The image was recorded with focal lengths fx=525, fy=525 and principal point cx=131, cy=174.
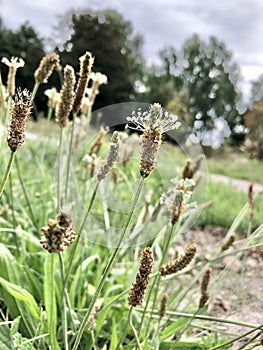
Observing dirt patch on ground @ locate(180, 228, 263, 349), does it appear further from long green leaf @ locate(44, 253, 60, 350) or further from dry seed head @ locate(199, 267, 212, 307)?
long green leaf @ locate(44, 253, 60, 350)

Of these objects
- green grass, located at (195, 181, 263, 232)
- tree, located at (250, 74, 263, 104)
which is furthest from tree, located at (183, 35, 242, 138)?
green grass, located at (195, 181, 263, 232)

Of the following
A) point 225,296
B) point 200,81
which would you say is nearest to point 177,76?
point 200,81

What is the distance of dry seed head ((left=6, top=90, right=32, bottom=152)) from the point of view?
0.78 m

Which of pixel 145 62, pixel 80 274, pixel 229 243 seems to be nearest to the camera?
pixel 229 243

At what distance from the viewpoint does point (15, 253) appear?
2.07m

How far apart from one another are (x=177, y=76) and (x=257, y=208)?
86.7ft

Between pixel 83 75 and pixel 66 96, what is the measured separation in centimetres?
6

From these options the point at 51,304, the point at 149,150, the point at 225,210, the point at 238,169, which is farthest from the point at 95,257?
the point at 238,169

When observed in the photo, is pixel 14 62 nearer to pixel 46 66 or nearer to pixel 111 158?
pixel 46 66

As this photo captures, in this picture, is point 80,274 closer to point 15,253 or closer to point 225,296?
point 15,253

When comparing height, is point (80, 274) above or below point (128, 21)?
below

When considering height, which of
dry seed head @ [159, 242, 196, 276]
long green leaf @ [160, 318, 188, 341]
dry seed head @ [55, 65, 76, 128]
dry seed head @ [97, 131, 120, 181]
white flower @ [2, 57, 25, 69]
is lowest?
long green leaf @ [160, 318, 188, 341]

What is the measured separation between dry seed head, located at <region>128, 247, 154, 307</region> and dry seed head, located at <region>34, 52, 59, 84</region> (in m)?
0.65

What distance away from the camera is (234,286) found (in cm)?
279
